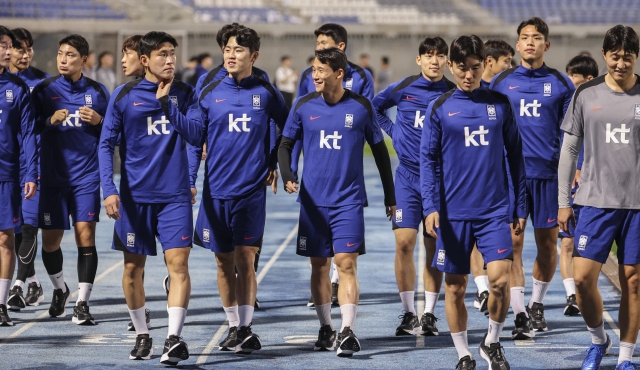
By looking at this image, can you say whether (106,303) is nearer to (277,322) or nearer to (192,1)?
(277,322)

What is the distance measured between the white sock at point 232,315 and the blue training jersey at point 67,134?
5.26ft

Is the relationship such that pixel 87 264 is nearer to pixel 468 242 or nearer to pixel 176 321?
pixel 176 321

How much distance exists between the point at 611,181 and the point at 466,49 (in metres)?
1.06

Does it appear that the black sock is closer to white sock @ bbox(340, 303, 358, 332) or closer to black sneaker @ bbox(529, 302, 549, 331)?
white sock @ bbox(340, 303, 358, 332)

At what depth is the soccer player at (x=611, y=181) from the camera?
5.34m

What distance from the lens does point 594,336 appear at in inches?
221

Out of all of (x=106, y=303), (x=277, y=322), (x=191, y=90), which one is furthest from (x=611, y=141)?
(x=106, y=303)

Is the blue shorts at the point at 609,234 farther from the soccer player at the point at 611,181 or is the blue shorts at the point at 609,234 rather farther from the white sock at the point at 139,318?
the white sock at the point at 139,318

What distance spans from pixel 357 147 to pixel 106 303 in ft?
9.73

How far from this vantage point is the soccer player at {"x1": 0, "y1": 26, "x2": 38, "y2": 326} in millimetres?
6945

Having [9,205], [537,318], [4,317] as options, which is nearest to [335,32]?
[537,318]

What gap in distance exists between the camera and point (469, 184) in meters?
5.61

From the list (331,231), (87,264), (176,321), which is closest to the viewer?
(176,321)

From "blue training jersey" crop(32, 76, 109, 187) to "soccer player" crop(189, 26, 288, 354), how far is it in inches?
49.2
